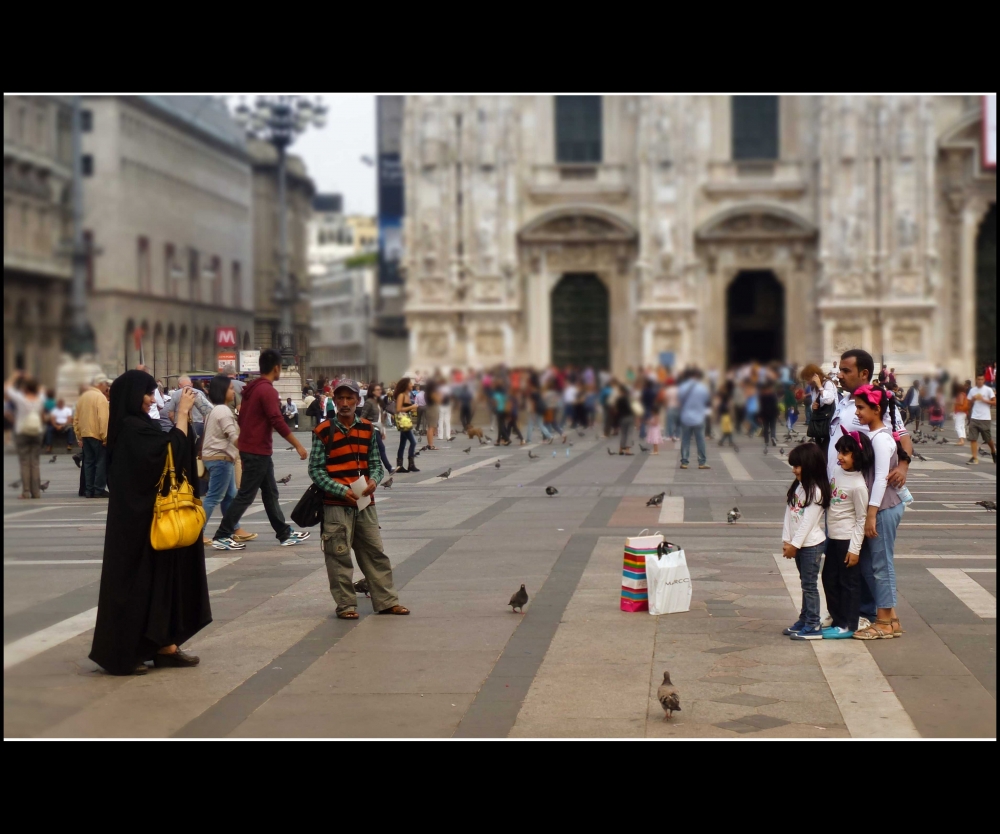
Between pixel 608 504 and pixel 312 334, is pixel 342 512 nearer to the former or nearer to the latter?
pixel 312 334

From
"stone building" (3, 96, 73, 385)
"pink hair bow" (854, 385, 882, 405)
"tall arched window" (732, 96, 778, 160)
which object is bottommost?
"pink hair bow" (854, 385, 882, 405)

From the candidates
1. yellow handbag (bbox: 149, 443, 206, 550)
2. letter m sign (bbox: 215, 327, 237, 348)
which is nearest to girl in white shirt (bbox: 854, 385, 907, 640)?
letter m sign (bbox: 215, 327, 237, 348)

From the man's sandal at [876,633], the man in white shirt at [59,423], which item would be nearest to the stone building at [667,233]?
the man's sandal at [876,633]

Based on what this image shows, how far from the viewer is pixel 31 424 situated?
7348 mm

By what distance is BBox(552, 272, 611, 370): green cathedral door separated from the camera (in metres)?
13.0

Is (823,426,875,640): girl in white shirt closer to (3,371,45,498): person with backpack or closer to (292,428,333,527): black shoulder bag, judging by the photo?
(292,428,333,527): black shoulder bag

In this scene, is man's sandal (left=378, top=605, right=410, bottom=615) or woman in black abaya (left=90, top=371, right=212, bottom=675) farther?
man's sandal (left=378, top=605, right=410, bottom=615)

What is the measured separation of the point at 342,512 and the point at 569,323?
4.46 meters

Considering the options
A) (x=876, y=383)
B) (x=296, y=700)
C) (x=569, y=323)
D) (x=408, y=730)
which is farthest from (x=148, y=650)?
(x=569, y=323)

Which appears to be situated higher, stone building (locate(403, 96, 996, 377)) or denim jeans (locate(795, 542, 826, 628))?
stone building (locate(403, 96, 996, 377))

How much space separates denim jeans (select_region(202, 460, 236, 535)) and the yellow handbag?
248cm

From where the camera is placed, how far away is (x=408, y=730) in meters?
7.46

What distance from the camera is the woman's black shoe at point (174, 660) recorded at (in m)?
8.81

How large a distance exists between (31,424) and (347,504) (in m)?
3.05
